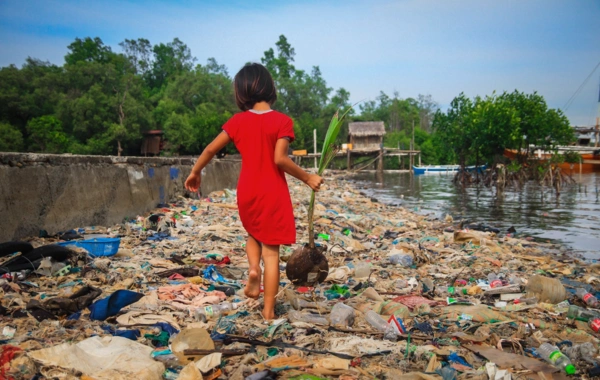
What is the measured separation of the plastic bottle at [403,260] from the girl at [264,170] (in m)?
2.40

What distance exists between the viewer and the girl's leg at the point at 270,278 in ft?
8.30

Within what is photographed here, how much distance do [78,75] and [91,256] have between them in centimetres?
3485

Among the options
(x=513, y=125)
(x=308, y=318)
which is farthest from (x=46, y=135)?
(x=308, y=318)

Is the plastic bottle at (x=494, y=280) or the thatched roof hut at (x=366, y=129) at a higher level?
the thatched roof hut at (x=366, y=129)

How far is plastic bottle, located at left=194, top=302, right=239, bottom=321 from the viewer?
256cm

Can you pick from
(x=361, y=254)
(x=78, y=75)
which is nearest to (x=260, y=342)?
(x=361, y=254)

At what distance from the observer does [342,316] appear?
2.55 m

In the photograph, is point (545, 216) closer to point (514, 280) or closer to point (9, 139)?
point (514, 280)

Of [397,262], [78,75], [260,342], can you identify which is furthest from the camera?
[78,75]

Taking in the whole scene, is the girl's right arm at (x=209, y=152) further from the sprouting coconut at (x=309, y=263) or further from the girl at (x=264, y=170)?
the sprouting coconut at (x=309, y=263)

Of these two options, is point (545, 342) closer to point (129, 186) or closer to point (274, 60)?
point (129, 186)

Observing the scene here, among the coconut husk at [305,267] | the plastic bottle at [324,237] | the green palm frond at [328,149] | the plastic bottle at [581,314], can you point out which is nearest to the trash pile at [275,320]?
the plastic bottle at [581,314]

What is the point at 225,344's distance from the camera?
2.15m

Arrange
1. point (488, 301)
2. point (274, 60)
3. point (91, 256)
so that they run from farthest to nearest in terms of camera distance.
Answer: point (274, 60) → point (91, 256) → point (488, 301)
